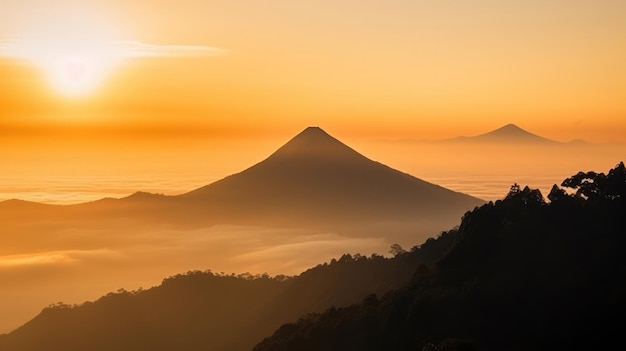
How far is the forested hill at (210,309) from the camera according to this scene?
80875 mm

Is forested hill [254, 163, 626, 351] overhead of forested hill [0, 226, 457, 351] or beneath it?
overhead

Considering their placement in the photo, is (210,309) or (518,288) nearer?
(518,288)

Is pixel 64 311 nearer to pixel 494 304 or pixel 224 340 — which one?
pixel 224 340

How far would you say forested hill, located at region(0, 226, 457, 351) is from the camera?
80875mm

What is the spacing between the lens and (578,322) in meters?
44.4

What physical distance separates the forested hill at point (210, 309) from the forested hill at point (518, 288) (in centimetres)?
1959

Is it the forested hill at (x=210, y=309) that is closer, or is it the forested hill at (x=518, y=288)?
the forested hill at (x=518, y=288)

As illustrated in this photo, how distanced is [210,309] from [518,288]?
60525mm

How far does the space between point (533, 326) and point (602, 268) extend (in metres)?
6.74

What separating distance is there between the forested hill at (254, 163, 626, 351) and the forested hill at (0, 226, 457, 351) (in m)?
19.6

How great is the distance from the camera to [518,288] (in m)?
49.2

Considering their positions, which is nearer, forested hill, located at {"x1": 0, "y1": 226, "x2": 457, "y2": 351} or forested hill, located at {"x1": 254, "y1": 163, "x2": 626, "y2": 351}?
forested hill, located at {"x1": 254, "y1": 163, "x2": 626, "y2": 351}

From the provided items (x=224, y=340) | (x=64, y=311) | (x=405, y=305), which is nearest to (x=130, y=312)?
(x=64, y=311)

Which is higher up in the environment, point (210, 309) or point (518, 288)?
point (518, 288)
